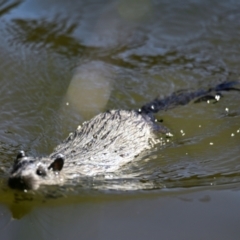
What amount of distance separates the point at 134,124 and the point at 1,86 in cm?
189

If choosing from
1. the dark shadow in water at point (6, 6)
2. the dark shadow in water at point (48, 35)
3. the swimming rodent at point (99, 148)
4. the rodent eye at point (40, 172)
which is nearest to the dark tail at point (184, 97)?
the swimming rodent at point (99, 148)

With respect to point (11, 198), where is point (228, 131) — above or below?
below

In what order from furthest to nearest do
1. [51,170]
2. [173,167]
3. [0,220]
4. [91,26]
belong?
[91,26] → [173,167] → [51,170] → [0,220]

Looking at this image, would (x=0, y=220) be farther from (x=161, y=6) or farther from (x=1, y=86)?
(x=161, y=6)

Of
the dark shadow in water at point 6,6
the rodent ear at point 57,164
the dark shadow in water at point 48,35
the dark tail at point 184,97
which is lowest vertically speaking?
the dark tail at point 184,97

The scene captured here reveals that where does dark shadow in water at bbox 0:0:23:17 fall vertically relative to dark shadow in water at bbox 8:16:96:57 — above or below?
above

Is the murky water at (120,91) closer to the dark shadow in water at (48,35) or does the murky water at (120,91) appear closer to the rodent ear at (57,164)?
the dark shadow in water at (48,35)

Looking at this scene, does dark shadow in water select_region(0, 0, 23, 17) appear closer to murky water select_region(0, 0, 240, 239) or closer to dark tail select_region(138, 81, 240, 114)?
murky water select_region(0, 0, 240, 239)

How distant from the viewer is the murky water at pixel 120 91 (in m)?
3.68

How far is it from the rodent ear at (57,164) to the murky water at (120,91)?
0.15 meters

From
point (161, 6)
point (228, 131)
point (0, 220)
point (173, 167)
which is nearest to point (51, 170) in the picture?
point (0, 220)

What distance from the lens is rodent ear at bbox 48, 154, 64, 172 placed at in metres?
3.67

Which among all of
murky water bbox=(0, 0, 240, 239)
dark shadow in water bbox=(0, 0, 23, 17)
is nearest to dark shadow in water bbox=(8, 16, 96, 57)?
murky water bbox=(0, 0, 240, 239)

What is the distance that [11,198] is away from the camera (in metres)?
3.72
